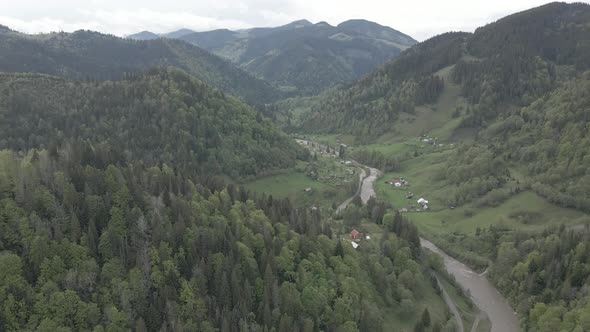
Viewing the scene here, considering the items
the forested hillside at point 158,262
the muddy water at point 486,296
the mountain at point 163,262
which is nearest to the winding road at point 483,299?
the muddy water at point 486,296

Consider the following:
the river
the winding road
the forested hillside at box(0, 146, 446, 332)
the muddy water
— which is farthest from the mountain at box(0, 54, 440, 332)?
the muddy water

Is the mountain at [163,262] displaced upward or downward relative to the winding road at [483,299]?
upward

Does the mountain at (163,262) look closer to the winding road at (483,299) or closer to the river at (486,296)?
the winding road at (483,299)

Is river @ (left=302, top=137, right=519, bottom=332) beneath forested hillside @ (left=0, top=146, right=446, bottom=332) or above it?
beneath

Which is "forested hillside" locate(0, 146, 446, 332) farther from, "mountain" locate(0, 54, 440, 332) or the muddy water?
the muddy water

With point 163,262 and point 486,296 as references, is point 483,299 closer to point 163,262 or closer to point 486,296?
point 486,296

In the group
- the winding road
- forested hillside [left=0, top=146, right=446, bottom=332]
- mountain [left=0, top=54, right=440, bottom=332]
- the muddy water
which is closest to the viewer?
forested hillside [left=0, top=146, right=446, bottom=332]

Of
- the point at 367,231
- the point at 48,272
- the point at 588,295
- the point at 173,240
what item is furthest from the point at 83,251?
the point at 588,295

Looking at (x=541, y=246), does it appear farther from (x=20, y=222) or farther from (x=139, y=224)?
(x=20, y=222)
